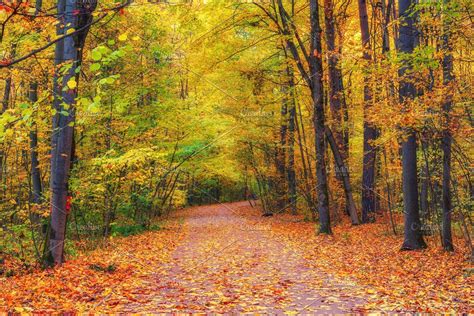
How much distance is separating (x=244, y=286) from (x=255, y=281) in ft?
1.43

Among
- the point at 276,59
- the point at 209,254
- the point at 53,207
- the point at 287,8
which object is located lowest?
the point at 209,254

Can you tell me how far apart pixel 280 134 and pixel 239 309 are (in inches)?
631

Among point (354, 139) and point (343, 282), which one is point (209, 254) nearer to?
point (343, 282)

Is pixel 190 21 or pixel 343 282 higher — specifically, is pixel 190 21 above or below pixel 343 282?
above

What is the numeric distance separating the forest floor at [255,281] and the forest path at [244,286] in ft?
0.05

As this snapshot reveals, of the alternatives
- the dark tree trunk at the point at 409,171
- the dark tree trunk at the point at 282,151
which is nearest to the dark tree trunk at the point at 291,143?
the dark tree trunk at the point at 282,151

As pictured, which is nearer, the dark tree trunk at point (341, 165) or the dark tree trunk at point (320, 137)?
the dark tree trunk at point (320, 137)

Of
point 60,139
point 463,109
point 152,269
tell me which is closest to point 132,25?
point 60,139

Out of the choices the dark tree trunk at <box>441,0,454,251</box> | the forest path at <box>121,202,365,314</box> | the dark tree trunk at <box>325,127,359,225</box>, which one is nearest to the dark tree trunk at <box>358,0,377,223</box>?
the dark tree trunk at <box>325,127,359,225</box>

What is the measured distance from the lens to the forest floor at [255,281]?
5422 mm

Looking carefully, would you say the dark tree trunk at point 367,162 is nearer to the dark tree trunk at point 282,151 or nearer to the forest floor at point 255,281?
the dark tree trunk at point 282,151

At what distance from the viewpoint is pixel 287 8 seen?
17094 millimetres

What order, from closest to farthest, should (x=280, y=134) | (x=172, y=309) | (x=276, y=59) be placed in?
(x=172, y=309)
(x=276, y=59)
(x=280, y=134)

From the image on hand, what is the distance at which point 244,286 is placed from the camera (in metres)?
6.67
